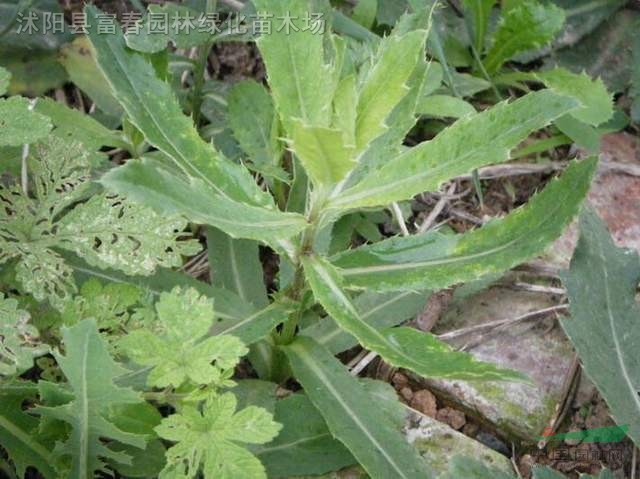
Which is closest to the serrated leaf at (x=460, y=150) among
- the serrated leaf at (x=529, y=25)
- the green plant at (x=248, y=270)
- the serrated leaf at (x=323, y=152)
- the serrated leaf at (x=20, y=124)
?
the green plant at (x=248, y=270)

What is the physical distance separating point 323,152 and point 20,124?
70cm

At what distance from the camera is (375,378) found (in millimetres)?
2125

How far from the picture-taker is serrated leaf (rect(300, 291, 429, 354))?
79.2 inches

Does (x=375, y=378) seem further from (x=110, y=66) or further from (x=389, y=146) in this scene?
(x=110, y=66)

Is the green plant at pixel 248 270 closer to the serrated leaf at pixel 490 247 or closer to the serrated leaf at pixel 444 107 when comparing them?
the serrated leaf at pixel 490 247

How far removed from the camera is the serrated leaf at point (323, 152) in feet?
4.58

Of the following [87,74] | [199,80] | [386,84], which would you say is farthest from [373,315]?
[87,74]

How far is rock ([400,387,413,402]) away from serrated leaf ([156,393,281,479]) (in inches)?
25.9

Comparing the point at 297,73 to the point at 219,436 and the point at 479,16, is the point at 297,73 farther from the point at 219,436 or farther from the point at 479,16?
the point at 479,16

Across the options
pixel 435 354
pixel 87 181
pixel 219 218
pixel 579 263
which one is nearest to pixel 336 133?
pixel 219 218

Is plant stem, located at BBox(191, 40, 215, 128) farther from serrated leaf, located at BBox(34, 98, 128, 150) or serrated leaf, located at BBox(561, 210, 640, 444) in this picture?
serrated leaf, located at BBox(561, 210, 640, 444)

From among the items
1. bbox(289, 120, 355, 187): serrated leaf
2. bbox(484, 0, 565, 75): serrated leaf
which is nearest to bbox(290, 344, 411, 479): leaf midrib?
bbox(289, 120, 355, 187): serrated leaf

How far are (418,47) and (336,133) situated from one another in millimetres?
296

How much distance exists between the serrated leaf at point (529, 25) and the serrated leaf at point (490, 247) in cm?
90
